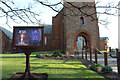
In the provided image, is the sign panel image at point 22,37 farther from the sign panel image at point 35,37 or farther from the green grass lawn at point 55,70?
the green grass lawn at point 55,70

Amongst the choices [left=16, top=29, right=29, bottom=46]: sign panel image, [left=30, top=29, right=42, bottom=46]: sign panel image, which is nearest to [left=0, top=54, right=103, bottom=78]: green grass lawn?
[left=30, top=29, right=42, bottom=46]: sign panel image

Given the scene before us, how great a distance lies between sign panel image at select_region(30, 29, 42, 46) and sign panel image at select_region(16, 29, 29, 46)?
0.66ft

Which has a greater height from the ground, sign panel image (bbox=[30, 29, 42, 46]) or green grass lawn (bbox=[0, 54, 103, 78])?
sign panel image (bbox=[30, 29, 42, 46])

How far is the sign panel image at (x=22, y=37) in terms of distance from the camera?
326 cm

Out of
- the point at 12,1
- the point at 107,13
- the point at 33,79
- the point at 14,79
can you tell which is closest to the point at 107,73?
the point at 107,13

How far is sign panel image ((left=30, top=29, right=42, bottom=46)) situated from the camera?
10.8 ft

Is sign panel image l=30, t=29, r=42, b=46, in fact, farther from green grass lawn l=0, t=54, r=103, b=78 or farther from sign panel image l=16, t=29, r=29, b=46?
green grass lawn l=0, t=54, r=103, b=78

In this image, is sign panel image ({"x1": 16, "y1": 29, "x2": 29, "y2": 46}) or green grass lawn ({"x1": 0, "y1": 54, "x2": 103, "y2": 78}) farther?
green grass lawn ({"x1": 0, "y1": 54, "x2": 103, "y2": 78})

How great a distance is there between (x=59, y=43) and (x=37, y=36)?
17.2 m

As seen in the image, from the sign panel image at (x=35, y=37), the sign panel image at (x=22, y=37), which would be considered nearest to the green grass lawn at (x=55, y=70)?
the sign panel image at (x=35, y=37)

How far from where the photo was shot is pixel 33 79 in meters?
3.52

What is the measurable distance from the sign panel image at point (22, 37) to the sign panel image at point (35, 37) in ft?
0.66

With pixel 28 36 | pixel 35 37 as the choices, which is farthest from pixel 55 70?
pixel 28 36

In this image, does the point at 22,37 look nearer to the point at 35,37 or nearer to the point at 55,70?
the point at 35,37
